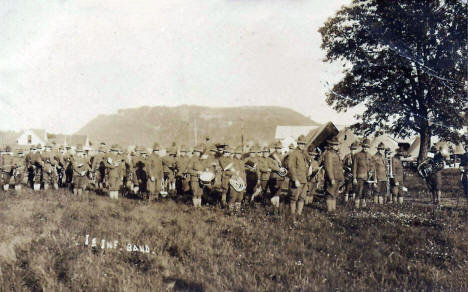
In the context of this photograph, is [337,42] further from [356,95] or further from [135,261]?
[135,261]

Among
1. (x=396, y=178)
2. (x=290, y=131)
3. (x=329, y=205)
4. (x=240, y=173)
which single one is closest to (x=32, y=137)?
(x=290, y=131)

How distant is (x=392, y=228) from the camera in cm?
710

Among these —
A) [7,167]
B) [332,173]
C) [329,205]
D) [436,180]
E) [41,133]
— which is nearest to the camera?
[329,205]

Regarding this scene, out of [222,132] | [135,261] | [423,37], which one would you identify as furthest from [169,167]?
[222,132]

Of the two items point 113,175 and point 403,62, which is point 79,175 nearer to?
point 113,175

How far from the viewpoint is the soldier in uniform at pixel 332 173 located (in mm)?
A: 9406

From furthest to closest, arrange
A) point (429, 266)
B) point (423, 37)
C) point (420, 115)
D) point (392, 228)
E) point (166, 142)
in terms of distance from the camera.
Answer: point (166, 142), point (420, 115), point (423, 37), point (392, 228), point (429, 266)

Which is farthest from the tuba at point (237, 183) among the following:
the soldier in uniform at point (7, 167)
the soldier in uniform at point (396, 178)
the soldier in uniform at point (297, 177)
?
Result: the soldier in uniform at point (7, 167)

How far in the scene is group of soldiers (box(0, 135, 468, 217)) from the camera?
970 centimetres

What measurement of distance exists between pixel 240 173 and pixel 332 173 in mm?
2691

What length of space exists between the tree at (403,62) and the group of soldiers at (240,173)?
359cm

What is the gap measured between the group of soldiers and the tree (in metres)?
3.59

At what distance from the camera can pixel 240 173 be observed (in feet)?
33.8

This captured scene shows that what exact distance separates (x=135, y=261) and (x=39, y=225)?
375 cm
